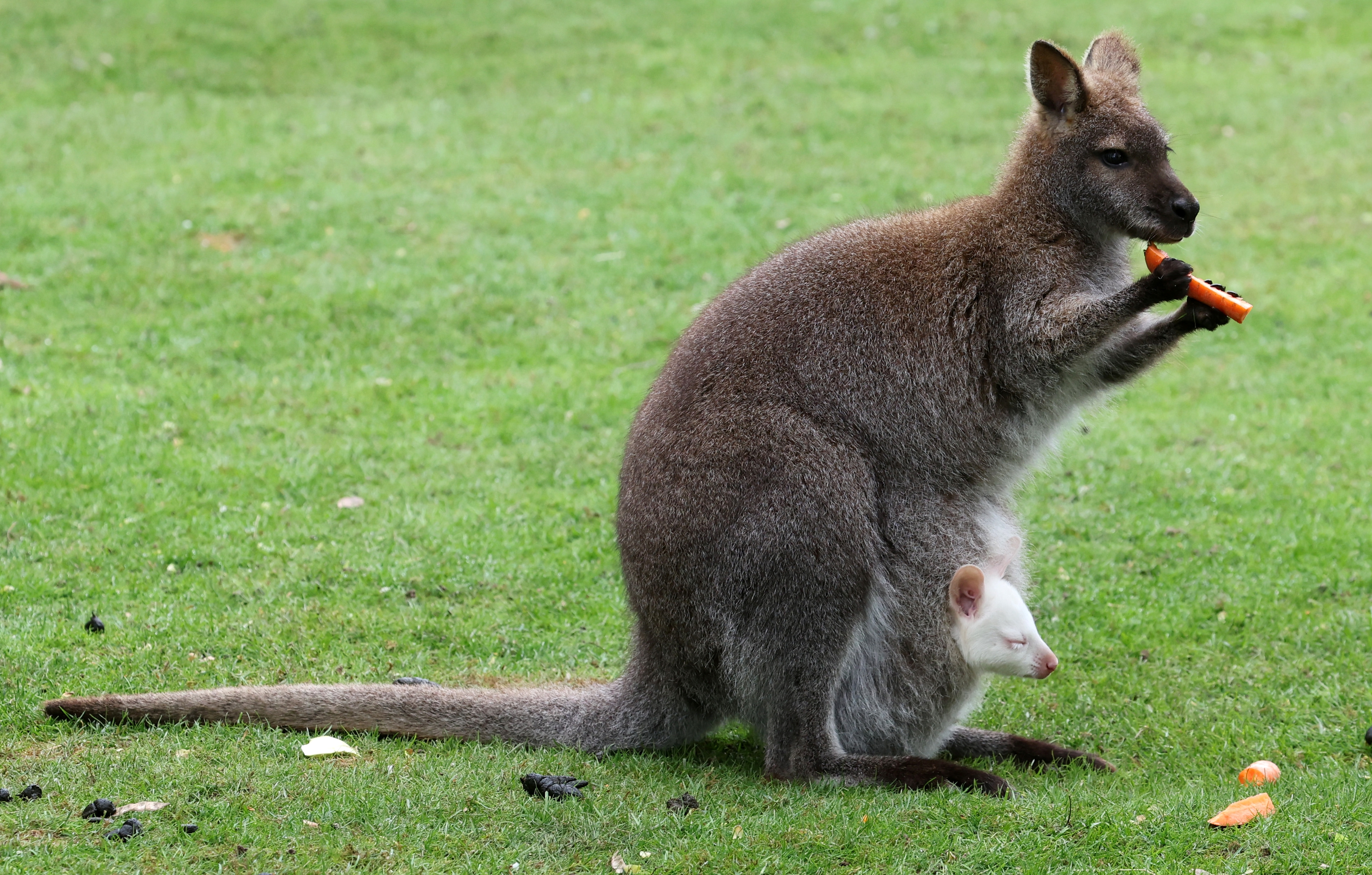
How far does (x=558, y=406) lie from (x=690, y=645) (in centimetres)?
436

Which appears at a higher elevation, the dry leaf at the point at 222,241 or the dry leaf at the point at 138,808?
the dry leaf at the point at 222,241

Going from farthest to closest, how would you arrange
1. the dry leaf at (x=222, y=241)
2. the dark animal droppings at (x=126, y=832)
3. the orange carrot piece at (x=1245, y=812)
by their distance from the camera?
the dry leaf at (x=222, y=241), the orange carrot piece at (x=1245, y=812), the dark animal droppings at (x=126, y=832)

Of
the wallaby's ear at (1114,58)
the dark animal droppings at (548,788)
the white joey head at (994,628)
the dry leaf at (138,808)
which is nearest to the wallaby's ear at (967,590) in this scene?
the white joey head at (994,628)

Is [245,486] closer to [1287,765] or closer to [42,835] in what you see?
[42,835]

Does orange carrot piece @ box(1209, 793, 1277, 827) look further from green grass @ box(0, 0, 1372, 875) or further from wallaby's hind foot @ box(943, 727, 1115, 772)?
wallaby's hind foot @ box(943, 727, 1115, 772)

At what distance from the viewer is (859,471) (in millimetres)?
4957

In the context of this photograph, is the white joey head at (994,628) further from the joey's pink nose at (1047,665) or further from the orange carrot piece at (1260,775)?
the orange carrot piece at (1260,775)

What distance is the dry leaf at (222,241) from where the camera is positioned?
37.6ft

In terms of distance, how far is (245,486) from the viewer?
25.4ft

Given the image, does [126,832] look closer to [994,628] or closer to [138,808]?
[138,808]

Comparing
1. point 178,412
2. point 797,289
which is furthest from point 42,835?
point 178,412

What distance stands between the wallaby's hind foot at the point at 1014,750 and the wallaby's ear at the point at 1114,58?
8.58ft

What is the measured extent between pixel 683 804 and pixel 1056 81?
3036 millimetres

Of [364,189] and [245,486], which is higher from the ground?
[364,189]
